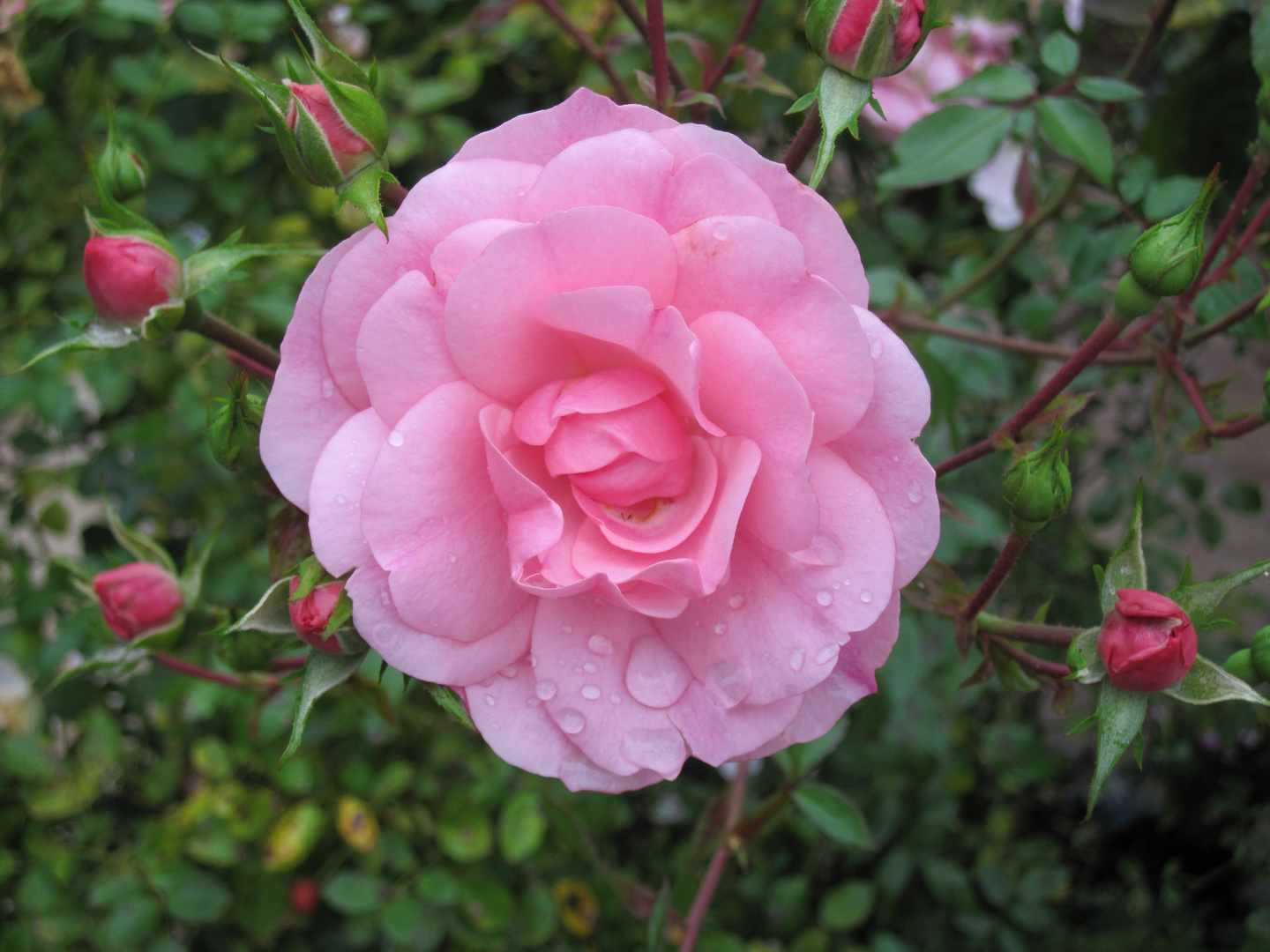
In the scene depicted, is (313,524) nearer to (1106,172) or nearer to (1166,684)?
(1166,684)

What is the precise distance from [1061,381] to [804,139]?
0.25m

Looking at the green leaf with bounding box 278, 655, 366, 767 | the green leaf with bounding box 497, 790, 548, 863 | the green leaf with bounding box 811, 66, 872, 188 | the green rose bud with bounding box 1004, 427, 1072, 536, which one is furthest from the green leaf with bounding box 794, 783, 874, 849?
the green leaf with bounding box 811, 66, 872, 188

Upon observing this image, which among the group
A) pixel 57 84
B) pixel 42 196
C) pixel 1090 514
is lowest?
pixel 1090 514

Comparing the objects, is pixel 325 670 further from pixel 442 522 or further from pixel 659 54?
pixel 659 54

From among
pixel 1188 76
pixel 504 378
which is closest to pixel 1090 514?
pixel 1188 76

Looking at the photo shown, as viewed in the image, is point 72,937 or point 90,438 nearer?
point 72,937

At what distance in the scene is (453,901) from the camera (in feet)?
4.51

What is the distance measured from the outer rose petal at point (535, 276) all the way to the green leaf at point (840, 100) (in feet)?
0.45

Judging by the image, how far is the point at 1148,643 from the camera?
23.1 inches

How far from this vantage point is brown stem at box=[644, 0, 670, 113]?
0.70m

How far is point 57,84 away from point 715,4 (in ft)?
3.63

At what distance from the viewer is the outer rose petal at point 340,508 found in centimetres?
55

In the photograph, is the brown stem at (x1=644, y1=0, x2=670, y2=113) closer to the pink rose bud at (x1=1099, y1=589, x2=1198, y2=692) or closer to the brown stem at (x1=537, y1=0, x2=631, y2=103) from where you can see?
the brown stem at (x1=537, y1=0, x2=631, y2=103)

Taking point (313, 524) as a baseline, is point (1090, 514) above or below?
below
